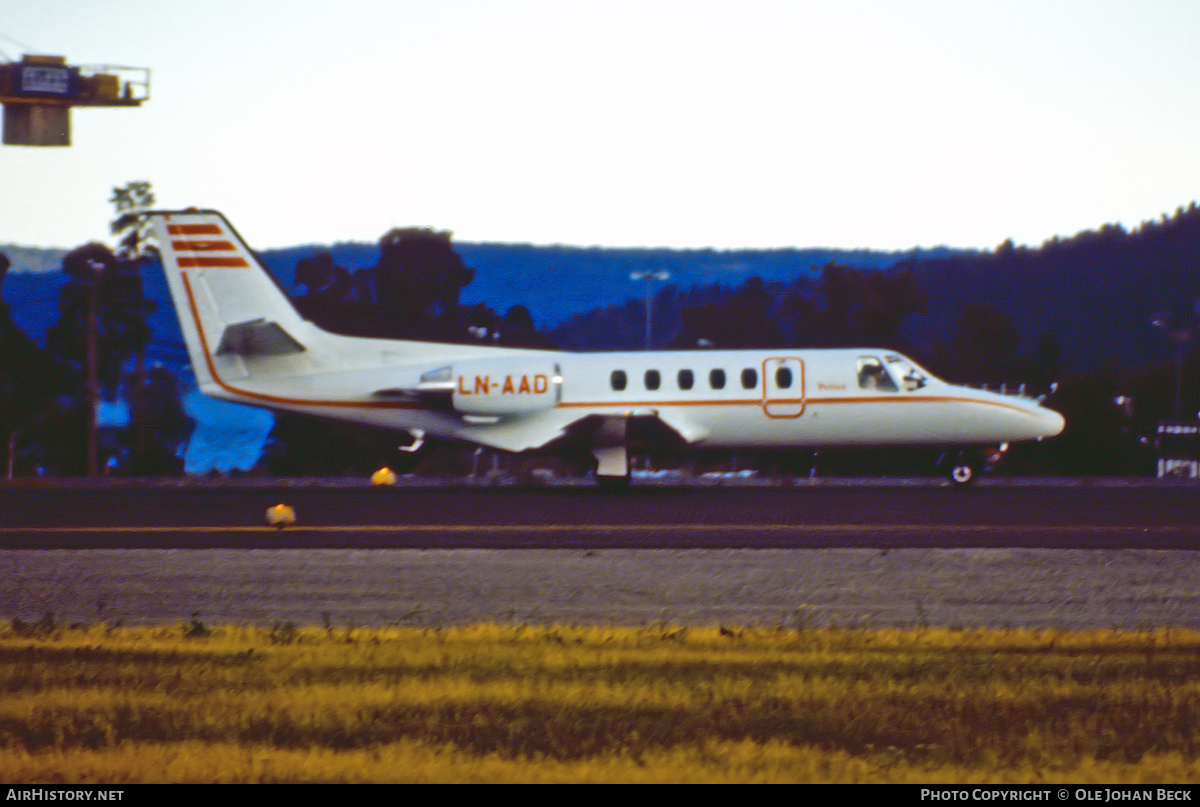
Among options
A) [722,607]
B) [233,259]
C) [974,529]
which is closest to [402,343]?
[233,259]

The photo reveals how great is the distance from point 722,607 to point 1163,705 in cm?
427

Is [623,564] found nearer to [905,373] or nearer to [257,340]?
[905,373]

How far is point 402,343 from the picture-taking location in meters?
27.7

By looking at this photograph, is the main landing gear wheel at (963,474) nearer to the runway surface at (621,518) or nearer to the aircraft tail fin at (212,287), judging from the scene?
the runway surface at (621,518)

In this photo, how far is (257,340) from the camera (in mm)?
26641

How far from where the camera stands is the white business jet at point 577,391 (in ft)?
86.5

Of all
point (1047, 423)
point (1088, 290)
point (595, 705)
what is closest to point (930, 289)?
point (1088, 290)

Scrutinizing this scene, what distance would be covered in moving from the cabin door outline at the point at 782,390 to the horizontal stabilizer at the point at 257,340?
9.07 metres

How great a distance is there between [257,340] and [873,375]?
11817mm

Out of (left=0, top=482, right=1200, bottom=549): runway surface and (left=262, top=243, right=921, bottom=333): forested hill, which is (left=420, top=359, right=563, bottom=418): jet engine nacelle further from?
(left=262, top=243, right=921, bottom=333): forested hill

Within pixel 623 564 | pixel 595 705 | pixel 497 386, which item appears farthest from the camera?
pixel 497 386

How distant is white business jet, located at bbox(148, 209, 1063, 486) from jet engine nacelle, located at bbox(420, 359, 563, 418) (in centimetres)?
3

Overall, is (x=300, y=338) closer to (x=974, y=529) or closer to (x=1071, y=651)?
(x=974, y=529)

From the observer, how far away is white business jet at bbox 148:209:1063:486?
2638 centimetres
